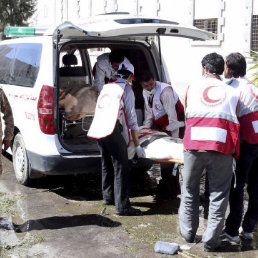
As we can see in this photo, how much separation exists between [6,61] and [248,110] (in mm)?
3880

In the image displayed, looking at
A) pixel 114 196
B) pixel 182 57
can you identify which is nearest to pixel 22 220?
pixel 114 196

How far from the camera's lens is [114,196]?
5918 millimetres

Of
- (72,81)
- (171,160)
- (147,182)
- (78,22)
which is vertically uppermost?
(78,22)

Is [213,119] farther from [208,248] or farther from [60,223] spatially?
[60,223]

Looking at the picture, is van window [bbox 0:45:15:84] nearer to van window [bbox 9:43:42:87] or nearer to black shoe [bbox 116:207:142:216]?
van window [bbox 9:43:42:87]

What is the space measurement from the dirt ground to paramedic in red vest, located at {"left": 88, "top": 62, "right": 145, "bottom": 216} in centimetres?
28

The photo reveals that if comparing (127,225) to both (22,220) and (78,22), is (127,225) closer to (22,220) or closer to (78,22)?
(22,220)

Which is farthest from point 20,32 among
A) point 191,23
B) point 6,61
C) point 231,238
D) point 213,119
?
point 191,23

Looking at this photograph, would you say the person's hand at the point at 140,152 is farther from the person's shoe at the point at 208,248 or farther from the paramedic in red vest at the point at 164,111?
the person's shoe at the point at 208,248

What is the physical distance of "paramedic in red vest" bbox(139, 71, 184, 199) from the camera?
626 centimetres

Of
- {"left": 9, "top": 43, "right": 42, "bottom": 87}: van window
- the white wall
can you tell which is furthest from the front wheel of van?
the white wall

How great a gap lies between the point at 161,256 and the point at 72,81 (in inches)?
150

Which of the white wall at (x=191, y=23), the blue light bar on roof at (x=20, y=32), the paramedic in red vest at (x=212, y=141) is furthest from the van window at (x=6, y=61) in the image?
the white wall at (x=191, y=23)

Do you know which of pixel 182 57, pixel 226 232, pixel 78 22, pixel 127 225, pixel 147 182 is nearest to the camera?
pixel 226 232
